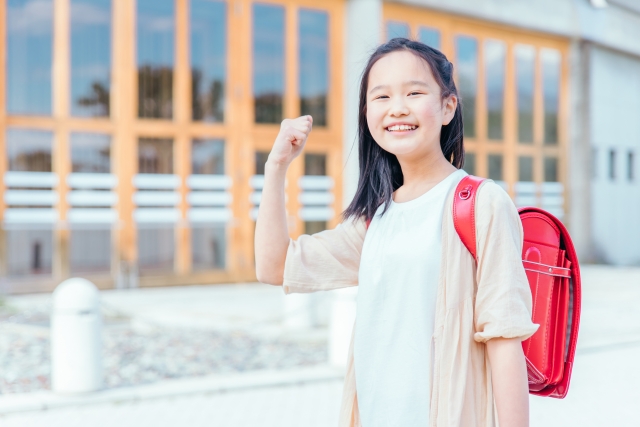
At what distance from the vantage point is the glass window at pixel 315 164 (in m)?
13.5

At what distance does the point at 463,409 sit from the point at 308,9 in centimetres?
1257

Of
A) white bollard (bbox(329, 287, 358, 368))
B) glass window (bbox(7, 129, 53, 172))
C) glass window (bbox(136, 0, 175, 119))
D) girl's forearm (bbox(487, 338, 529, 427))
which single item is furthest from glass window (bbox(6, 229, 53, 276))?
girl's forearm (bbox(487, 338, 529, 427))

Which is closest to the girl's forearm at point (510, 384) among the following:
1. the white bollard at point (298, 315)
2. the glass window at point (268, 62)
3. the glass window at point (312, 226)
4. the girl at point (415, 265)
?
the girl at point (415, 265)

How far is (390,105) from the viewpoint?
1.78 m

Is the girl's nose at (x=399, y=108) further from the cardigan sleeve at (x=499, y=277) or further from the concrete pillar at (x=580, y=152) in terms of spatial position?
the concrete pillar at (x=580, y=152)

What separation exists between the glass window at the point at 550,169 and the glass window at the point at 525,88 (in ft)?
2.56

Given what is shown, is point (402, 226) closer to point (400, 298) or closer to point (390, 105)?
point (400, 298)

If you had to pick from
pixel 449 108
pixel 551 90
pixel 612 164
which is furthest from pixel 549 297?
pixel 612 164

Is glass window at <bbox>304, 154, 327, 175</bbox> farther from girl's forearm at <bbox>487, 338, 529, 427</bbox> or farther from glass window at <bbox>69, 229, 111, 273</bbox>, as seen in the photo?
girl's forearm at <bbox>487, 338, 529, 427</bbox>

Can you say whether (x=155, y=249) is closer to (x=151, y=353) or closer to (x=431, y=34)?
(x=151, y=353)

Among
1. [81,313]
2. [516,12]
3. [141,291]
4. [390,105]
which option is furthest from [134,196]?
[390,105]

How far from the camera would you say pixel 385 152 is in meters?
2.02

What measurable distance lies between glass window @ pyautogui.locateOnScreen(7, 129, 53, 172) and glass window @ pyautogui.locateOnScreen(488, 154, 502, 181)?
31.2 feet

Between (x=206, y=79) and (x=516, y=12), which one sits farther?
(x=516, y=12)
